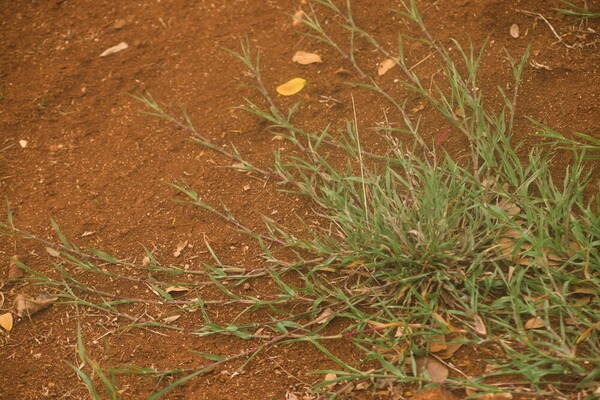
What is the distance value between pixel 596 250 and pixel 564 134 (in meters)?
0.46

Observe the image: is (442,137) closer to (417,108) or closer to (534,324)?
(417,108)

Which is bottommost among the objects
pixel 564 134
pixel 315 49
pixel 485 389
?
pixel 485 389

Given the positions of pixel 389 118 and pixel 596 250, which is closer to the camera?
pixel 596 250

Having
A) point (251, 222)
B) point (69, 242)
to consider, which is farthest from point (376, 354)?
point (69, 242)

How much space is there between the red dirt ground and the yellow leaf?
34 millimetres

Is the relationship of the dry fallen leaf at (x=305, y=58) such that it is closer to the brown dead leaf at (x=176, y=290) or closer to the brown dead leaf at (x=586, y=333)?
the brown dead leaf at (x=176, y=290)

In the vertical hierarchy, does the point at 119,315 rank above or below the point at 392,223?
below

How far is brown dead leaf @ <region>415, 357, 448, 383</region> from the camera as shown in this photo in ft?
5.04

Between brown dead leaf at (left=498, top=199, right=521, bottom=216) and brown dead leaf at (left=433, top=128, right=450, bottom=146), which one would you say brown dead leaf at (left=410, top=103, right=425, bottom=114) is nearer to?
brown dead leaf at (left=433, top=128, right=450, bottom=146)

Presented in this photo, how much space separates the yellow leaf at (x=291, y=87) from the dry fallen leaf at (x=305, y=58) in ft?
0.34

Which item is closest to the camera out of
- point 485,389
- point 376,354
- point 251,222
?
point 485,389

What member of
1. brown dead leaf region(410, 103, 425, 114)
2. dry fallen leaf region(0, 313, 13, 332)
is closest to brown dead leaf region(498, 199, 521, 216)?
brown dead leaf region(410, 103, 425, 114)

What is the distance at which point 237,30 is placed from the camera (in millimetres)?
2475

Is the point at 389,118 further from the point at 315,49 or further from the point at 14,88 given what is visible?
the point at 14,88
